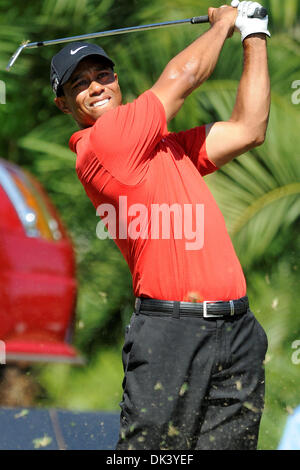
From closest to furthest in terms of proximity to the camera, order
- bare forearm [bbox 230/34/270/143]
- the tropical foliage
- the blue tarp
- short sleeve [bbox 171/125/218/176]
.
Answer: bare forearm [bbox 230/34/270/143] < short sleeve [bbox 171/125/218/176] < the blue tarp < the tropical foliage

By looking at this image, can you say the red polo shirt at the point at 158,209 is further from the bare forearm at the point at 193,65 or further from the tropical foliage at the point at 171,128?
the tropical foliage at the point at 171,128

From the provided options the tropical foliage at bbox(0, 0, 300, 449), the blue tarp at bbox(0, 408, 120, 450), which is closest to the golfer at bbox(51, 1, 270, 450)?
the blue tarp at bbox(0, 408, 120, 450)

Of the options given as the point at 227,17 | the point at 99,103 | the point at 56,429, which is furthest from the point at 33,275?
the point at 227,17

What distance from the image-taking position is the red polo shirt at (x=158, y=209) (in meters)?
2.57

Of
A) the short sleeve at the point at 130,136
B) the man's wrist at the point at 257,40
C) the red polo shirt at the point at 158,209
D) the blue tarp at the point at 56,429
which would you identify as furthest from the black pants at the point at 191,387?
the blue tarp at the point at 56,429

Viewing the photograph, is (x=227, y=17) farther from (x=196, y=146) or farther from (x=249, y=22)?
(x=196, y=146)

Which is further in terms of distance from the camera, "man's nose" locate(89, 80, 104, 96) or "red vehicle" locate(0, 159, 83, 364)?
"red vehicle" locate(0, 159, 83, 364)

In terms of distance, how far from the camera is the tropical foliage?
4.65m

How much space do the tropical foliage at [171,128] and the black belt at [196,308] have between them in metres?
2.16

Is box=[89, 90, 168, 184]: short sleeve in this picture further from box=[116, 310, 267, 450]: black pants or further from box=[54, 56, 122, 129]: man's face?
box=[116, 310, 267, 450]: black pants

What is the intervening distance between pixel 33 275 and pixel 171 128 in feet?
4.39
